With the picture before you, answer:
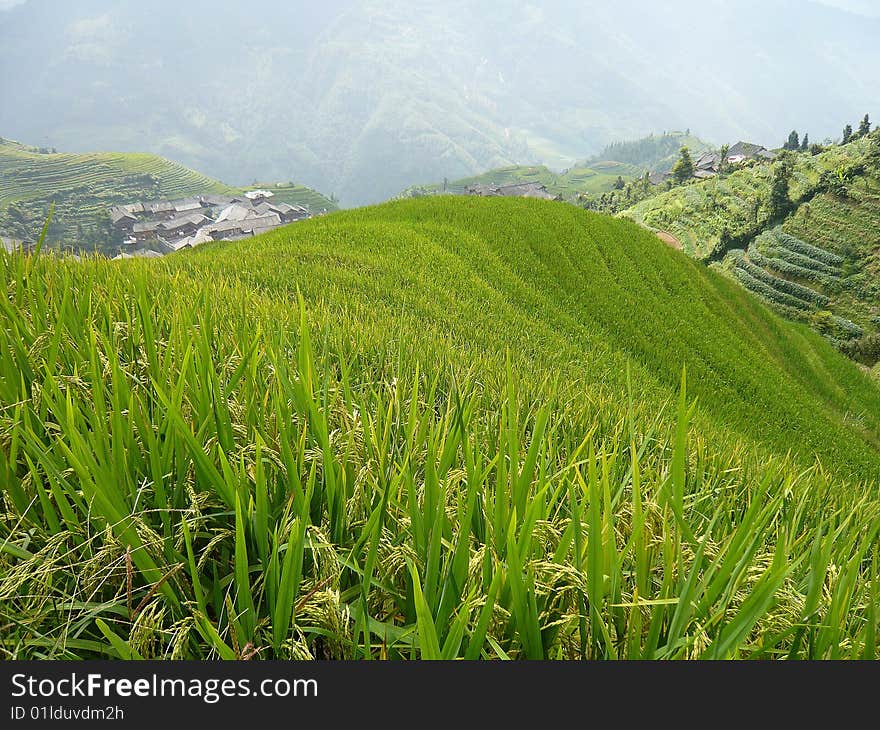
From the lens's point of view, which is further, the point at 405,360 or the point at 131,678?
the point at 405,360

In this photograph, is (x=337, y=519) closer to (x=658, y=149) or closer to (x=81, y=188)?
(x=81, y=188)

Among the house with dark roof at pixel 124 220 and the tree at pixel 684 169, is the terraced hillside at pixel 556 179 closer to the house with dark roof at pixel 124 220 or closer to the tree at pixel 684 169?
the tree at pixel 684 169

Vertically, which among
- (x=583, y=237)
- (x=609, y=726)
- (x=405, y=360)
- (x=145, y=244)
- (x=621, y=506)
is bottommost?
(x=609, y=726)

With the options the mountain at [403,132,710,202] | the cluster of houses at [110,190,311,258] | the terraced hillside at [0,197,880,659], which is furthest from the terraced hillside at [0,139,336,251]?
the terraced hillside at [0,197,880,659]

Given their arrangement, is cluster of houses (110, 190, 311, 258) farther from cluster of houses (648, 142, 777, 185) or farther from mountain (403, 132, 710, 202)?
cluster of houses (648, 142, 777, 185)

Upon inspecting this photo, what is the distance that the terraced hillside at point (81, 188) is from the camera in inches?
3578

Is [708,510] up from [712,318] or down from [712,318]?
down

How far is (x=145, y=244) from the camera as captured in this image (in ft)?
240

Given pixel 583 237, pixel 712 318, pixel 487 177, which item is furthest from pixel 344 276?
pixel 487 177

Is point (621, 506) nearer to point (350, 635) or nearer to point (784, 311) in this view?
point (350, 635)

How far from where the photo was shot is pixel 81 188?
370 feet

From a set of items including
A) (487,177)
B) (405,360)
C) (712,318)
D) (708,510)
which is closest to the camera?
(708,510)

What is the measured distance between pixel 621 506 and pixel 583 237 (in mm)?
11603

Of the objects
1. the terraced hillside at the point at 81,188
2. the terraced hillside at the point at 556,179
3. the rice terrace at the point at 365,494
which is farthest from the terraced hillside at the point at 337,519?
the terraced hillside at the point at 556,179
